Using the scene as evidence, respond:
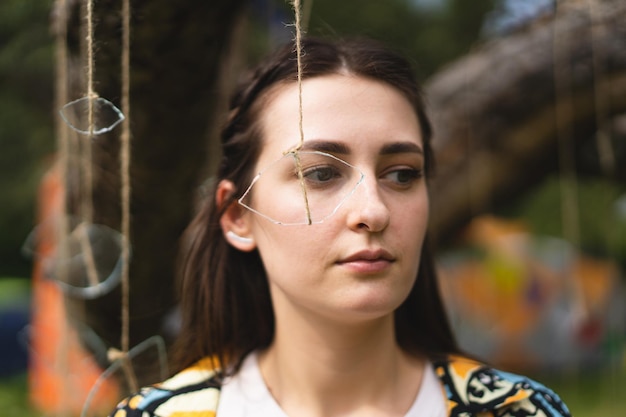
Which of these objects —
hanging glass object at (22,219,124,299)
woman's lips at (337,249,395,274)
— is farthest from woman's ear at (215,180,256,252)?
hanging glass object at (22,219,124,299)

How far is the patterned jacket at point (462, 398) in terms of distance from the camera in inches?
A: 49.9

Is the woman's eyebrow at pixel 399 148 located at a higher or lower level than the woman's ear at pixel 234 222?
higher

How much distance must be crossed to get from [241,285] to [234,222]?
15 cm

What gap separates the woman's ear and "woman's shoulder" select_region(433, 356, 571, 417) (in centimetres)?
42

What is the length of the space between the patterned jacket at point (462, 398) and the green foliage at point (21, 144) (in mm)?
2789

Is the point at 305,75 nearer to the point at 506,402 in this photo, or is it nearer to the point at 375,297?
the point at 375,297

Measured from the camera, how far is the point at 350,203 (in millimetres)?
1161

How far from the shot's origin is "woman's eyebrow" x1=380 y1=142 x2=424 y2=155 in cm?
121

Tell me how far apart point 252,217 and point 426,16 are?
17.9 ft

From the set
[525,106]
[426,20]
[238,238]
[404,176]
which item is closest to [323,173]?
[404,176]

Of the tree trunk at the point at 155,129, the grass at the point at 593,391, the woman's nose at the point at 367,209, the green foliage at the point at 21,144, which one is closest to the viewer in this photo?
the woman's nose at the point at 367,209

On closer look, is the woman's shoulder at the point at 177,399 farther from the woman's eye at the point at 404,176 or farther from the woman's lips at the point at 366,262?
the woman's eye at the point at 404,176

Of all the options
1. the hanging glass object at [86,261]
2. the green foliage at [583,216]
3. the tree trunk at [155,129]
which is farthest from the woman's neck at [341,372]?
the green foliage at [583,216]

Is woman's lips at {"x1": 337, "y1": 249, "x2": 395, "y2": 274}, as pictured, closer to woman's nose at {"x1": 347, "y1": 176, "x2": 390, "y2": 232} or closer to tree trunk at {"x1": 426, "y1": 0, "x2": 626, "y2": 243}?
woman's nose at {"x1": 347, "y1": 176, "x2": 390, "y2": 232}
